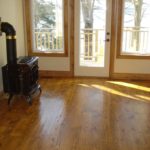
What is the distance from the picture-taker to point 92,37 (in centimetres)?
522

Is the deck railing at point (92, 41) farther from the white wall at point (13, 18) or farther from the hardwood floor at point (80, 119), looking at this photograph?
the hardwood floor at point (80, 119)

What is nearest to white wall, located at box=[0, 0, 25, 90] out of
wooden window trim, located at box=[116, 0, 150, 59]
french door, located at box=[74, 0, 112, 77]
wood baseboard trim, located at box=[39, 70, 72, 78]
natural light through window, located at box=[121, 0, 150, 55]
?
wood baseboard trim, located at box=[39, 70, 72, 78]

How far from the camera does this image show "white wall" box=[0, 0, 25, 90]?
4082 millimetres

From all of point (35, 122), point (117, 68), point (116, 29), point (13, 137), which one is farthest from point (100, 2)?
point (13, 137)

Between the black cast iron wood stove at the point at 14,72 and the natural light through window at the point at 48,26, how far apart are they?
1478 mm

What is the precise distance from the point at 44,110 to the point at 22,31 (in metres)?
2.19

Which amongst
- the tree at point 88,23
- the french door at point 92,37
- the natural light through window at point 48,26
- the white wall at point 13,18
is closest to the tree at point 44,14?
the natural light through window at point 48,26

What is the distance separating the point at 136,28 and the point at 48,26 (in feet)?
6.08

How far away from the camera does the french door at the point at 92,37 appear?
4.93m

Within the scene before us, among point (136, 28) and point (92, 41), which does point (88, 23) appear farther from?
point (136, 28)

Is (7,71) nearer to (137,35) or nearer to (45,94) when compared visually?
(45,94)

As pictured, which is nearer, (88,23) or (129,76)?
(88,23)

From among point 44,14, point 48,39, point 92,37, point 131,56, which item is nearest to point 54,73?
point 48,39

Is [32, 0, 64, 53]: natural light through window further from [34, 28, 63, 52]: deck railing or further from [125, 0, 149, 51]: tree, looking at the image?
[125, 0, 149, 51]: tree
